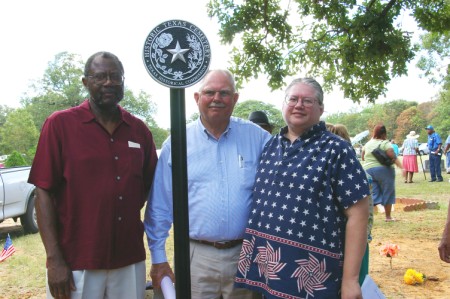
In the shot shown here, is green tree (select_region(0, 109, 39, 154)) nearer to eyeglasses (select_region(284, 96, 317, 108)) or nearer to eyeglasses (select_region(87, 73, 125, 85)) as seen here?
eyeglasses (select_region(87, 73, 125, 85))

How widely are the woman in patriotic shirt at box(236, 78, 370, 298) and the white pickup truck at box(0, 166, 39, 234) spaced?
250 inches

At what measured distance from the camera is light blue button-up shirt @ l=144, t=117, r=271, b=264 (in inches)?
102

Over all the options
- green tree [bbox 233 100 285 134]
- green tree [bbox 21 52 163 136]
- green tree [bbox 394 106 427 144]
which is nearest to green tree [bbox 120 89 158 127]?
green tree [bbox 21 52 163 136]

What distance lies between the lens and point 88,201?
2328 mm

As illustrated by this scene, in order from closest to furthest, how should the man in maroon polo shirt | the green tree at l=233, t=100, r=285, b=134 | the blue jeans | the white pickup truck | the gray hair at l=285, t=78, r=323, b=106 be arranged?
1. the man in maroon polo shirt
2. the gray hair at l=285, t=78, r=323, b=106
3. the white pickup truck
4. the blue jeans
5. the green tree at l=233, t=100, r=285, b=134

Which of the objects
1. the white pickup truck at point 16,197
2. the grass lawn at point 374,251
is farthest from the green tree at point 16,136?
the white pickup truck at point 16,197

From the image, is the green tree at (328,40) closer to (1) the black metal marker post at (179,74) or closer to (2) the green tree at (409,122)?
(1) the black metal marker post at (179,74)

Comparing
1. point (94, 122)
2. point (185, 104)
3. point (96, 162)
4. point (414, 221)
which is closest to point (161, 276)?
point (96, 162)

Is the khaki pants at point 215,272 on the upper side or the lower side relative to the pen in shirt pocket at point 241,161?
lower

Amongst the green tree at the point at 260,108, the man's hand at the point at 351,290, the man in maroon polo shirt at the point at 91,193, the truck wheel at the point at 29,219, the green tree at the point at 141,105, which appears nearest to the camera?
the man's hand at the point at 351,290

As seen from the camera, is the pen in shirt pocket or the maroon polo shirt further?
the pen in shirt pocket

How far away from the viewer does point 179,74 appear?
1793mm

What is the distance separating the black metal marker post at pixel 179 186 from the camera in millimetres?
1820

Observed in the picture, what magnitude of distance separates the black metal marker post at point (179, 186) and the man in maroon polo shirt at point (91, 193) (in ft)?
2.25
